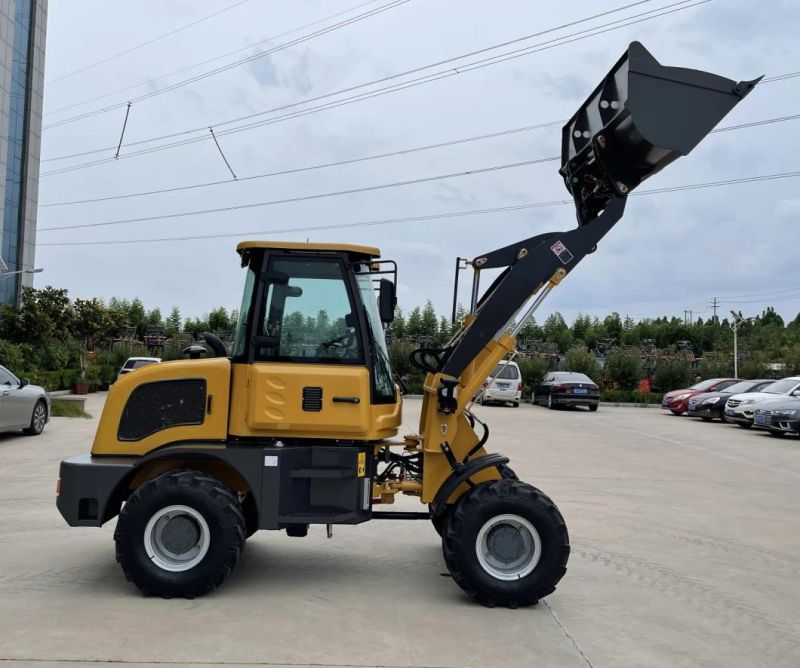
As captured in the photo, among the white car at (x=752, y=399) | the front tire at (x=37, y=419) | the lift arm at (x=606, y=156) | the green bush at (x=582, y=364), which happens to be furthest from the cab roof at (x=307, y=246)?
the green bush at (x=582, y=364)

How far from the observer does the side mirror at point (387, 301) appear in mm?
5941

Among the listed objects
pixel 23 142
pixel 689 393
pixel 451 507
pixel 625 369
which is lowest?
pixel 451 507

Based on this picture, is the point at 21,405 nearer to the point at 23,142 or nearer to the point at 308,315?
the point at 308,315

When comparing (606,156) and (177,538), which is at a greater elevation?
(606,156)

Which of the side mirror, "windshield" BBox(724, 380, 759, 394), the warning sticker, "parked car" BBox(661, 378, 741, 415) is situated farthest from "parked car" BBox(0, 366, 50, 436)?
"parked car" BBox(661, 378, 741, 415)

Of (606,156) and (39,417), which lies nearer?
(606,156)

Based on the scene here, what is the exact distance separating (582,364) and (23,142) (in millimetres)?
41080

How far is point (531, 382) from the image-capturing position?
38781mm

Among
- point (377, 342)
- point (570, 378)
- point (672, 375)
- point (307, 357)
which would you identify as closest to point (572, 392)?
point (570, 378)

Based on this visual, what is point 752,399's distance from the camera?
75.8 ft

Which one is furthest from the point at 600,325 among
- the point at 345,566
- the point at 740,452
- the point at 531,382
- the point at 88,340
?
the point at 345,566

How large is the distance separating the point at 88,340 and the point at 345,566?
120ft

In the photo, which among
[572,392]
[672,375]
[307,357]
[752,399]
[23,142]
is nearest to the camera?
[307,357]

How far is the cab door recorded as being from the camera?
5.96m
